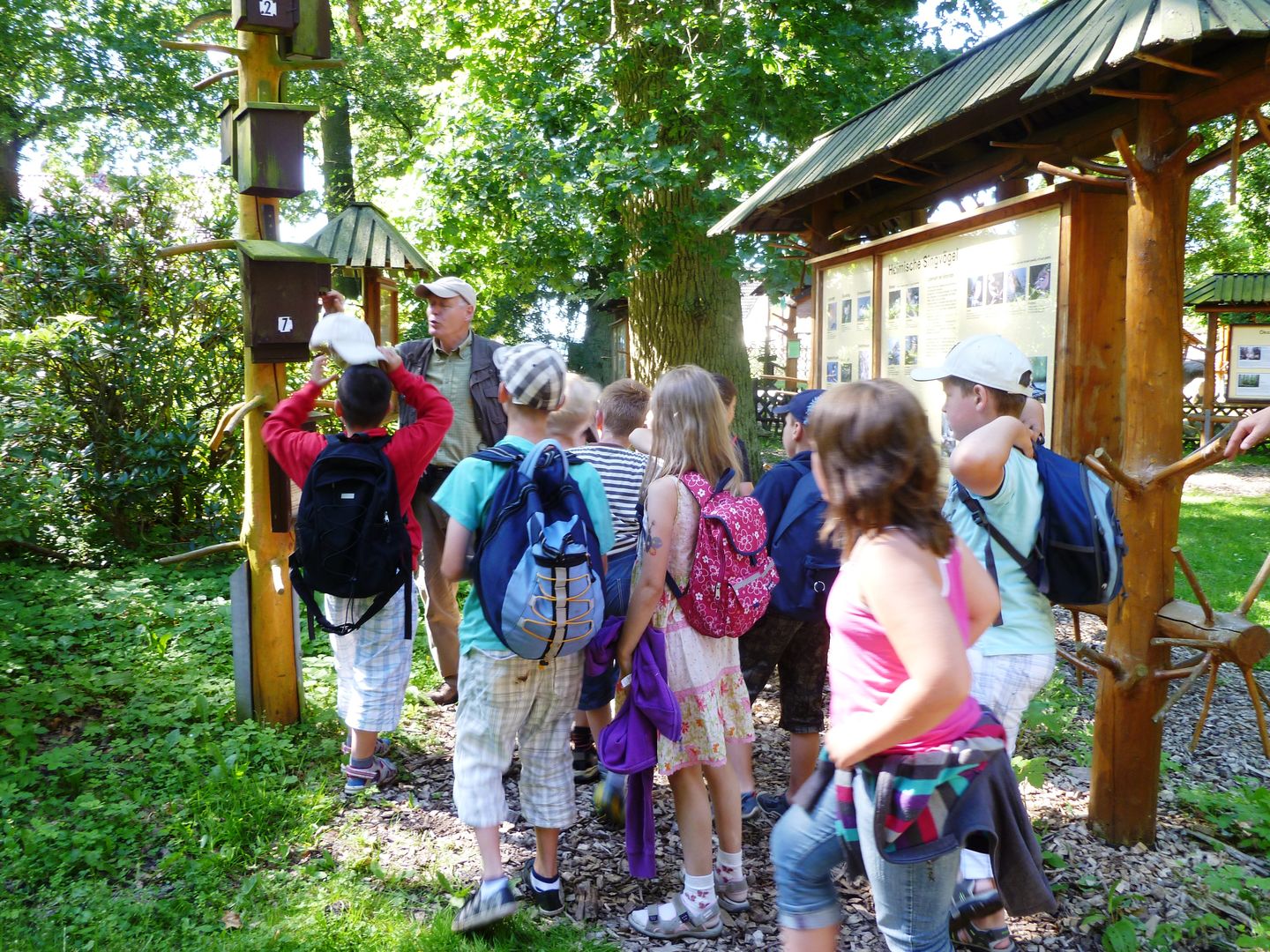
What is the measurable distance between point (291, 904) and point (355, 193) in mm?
17586

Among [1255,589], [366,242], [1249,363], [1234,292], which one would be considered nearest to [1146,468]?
[1255,589]

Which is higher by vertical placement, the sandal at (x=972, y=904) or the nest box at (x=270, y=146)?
the nest box at (x=270, y=146)

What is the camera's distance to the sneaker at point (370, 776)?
3.71 m

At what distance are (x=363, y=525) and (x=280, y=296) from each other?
1.19 metres

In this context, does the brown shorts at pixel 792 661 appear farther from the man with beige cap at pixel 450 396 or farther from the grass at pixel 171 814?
the man with beige cap at pixel 450 396

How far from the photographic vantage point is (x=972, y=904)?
2654mm

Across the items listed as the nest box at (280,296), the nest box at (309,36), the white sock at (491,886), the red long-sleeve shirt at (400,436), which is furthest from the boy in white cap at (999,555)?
the nest box at (309,36)

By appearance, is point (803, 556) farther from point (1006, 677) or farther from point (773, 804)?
point (773, 804)

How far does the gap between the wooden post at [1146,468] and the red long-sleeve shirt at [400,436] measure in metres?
2.63

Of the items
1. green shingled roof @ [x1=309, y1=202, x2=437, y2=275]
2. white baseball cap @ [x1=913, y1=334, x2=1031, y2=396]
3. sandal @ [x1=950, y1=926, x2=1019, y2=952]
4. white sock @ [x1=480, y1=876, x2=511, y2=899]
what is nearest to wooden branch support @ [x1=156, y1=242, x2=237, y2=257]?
green shingled roof @ [x1=309, y1=202, x2=437, y2=275]

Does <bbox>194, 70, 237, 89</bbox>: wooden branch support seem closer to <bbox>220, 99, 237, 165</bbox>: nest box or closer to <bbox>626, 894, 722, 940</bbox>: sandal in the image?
<bbox>220, 99, 237, 165</bbox>: nest box

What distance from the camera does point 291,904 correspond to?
9.55 ft

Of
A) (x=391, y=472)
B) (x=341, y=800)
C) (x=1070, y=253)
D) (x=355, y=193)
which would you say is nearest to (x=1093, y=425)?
(x=1070, y=253)

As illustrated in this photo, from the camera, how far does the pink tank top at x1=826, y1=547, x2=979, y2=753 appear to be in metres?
1.81
